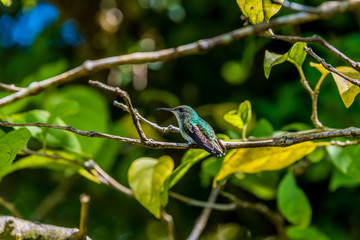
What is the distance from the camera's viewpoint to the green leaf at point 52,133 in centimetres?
205

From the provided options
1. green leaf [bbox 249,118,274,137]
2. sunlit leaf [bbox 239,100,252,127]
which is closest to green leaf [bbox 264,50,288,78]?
sunlit leaf [bbox 239,100,252,127]

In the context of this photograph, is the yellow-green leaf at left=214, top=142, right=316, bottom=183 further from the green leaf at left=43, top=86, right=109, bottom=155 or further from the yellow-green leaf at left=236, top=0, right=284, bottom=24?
the green leaf at left=43, top=86, right=109, bottom=155

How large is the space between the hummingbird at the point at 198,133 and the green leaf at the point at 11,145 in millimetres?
601

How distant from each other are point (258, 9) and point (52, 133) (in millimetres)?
1191

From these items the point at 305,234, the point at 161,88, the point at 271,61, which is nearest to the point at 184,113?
the point at 271,61

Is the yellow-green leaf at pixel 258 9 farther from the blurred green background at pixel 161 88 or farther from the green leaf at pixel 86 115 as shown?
the blurred green background at pixel 161 88

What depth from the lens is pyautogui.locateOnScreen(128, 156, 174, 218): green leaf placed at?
187cm

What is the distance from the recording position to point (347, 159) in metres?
2.02

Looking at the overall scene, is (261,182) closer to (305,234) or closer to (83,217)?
(305,234)

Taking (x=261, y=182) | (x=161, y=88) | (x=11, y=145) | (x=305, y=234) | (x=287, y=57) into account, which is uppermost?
(x=287, y=57)

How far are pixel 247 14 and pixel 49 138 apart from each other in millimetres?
1172

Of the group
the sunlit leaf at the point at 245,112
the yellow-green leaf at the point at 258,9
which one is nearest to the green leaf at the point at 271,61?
the yellow-green leaf at the point at 258,9

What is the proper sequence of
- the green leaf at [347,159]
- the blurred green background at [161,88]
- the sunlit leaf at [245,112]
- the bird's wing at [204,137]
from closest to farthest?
the bird's wing at [204,137] → the sunlit leaf at [245,112] → the green leaf at [347,159] → the blurred green background at [161,88]

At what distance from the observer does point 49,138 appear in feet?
7.16
